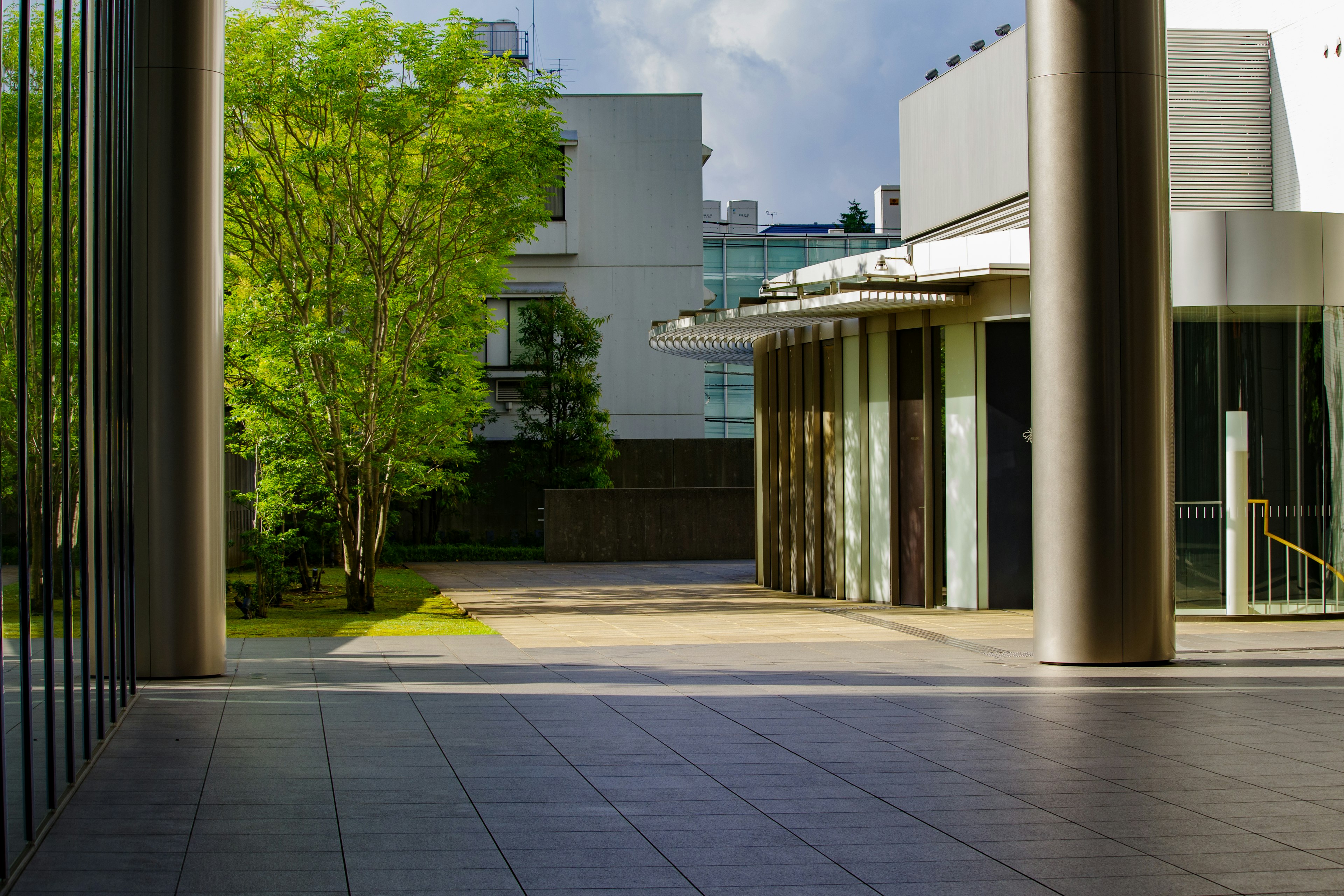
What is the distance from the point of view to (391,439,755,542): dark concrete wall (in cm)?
3155

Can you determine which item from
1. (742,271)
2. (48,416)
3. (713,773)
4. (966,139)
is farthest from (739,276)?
(48,416)

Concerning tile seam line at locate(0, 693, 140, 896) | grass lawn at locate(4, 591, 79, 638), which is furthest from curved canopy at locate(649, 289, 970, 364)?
grass lawn at locate(4, 591, 79, 638)

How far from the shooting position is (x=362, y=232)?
17953 mm

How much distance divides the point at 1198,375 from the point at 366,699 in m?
10.1

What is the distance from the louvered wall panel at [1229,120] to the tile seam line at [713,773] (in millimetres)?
12249

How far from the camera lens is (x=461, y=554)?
29.7 meters

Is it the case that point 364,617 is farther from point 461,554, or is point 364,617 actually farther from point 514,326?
point 514,326

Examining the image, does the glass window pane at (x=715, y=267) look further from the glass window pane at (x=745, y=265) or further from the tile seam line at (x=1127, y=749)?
the tile seam line at (x=1127, y=749)

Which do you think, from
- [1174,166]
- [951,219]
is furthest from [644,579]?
[1174,166]

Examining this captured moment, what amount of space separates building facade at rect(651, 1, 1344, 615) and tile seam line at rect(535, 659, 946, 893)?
348 cm

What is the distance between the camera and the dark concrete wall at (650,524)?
1142 inches

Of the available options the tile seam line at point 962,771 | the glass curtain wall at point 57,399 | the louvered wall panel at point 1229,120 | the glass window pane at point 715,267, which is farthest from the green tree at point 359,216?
the glass window pane at point 715,267

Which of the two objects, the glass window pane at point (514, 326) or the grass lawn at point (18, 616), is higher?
the glass window pane at point (514, 326)

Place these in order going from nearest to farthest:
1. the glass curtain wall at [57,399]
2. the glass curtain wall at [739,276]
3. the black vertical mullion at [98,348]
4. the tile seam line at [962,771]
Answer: the glass curtain wall at [57,399]
the tile seam line at [962,771]
the black vertical mullion at [98,348]
the glass curtain wall at [739,276]
